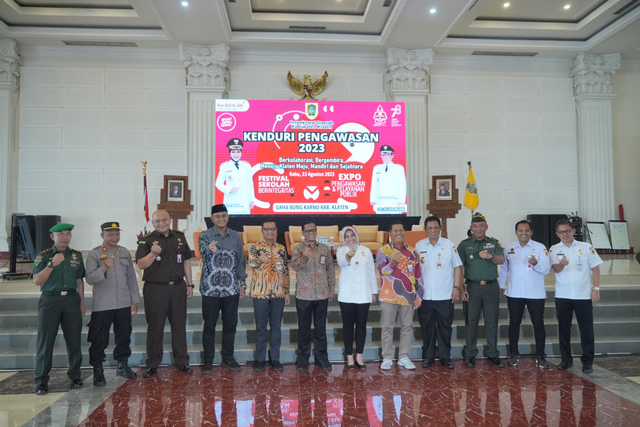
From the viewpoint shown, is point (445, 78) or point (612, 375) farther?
point (445, 78)

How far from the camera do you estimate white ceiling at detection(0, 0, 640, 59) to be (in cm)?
810

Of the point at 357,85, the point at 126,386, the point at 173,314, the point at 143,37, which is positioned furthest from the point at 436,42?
the point at 126,386

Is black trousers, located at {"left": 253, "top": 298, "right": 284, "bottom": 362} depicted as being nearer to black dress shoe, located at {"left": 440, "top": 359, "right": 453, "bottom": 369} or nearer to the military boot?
the military boot

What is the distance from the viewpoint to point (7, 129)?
352 inches

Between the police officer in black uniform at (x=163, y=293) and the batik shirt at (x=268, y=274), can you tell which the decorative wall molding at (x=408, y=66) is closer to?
the batik shirt at (x=268, y=274)

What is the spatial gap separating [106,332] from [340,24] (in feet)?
23.8

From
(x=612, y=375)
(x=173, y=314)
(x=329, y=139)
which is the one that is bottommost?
(x=612, y=375)

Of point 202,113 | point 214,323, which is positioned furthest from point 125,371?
point 202,113

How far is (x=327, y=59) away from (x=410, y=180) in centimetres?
313

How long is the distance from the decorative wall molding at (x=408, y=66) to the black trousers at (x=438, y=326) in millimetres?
6356

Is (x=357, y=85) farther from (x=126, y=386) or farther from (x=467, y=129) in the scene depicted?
(x=126, y=386)

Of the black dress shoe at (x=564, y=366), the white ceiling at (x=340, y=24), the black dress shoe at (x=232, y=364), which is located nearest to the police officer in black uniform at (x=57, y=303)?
the black dress shoe at (x=232, y=364)

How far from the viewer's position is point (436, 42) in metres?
9.15

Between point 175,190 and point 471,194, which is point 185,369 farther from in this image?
point 471,194
